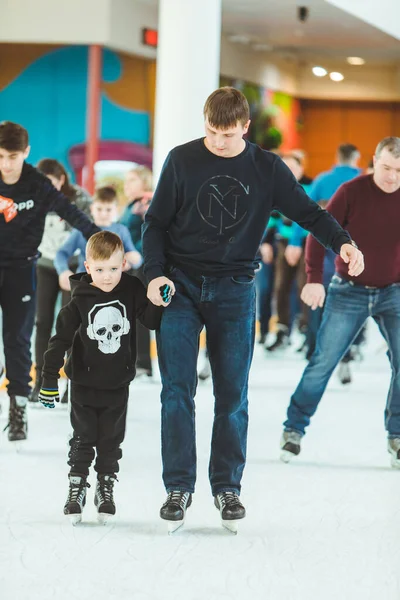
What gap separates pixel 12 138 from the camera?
4.28 metres

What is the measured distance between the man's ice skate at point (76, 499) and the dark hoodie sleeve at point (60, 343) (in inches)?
14.0

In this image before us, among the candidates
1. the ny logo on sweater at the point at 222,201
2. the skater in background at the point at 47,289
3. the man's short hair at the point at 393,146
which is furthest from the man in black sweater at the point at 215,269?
the skater in background at the point at 47,289

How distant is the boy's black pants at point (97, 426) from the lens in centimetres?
339

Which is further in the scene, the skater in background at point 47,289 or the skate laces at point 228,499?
the skater in background at point 47,289

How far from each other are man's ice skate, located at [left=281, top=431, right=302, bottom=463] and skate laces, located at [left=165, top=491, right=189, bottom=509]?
112 cm

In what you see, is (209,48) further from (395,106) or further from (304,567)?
(395,106)

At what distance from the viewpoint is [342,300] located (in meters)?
4.33

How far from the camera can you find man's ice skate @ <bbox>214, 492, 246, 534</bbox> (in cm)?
332

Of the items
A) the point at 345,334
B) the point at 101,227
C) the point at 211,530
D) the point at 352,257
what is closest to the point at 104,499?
the point at 211,530

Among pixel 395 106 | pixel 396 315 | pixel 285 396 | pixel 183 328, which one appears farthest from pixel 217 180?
pixel 395 106

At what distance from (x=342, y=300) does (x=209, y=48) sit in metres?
2.94

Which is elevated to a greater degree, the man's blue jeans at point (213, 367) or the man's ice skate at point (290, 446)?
the man's blue jeans at point (213, 367)

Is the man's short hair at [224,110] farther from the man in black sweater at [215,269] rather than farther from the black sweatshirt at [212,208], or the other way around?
the black sweatshirt at [212,208]

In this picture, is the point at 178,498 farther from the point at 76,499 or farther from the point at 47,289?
the point at 47,289
